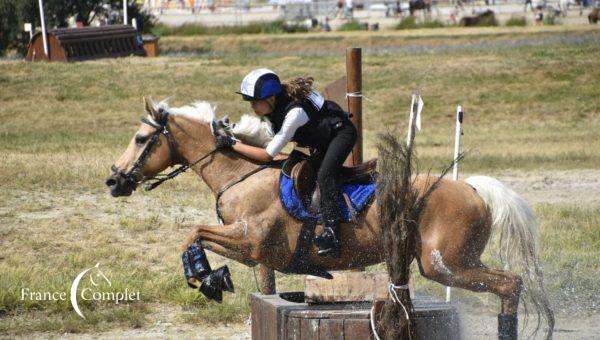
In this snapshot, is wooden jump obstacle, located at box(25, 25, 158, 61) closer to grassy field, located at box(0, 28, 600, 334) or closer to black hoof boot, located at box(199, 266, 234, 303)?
grassy field, located at box(0, 28, 600, 334)

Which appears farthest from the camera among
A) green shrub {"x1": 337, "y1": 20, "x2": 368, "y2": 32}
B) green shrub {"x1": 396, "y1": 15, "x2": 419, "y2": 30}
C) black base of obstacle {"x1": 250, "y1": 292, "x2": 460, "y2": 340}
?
green shrub {"x1": 337, "y1": 20, "x2": 368, "y2": 32}

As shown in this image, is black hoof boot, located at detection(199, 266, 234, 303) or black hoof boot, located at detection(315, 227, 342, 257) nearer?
black hoof boot, located at detection(315, 227, 342, 257)

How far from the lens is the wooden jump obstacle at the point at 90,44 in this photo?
31.6 metres

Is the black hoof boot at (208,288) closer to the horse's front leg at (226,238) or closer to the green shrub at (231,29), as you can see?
the horse's front leg at (226,238)

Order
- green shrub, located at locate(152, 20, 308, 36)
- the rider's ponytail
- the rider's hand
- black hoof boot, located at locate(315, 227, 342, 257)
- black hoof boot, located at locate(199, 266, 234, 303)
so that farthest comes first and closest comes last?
green shrub, located at locate(152, 20, 308, 36) < the rider's hand < the rider's ponytail < black hoof boot, located at locate(199, 266, 234, 303) < black hoof boot, located at locate(315, 227, 342, 257)

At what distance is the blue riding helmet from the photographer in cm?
760

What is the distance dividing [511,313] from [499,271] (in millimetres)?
325

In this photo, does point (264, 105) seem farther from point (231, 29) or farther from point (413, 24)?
point (231, 29)

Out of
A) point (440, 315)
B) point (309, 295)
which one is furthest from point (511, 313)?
point (309, 295)

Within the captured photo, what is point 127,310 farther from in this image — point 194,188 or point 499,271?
point 194,188

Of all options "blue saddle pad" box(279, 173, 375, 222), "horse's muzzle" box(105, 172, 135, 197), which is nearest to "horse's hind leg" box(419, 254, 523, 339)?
"blue saddle pad" box(279, 173, 375, 222)

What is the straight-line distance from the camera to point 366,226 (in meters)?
7.55

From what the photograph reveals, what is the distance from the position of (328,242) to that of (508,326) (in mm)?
1533

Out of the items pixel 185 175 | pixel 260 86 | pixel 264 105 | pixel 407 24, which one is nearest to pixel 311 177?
pixel 264 105
